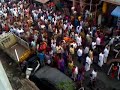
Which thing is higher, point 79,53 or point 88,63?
point 79,53

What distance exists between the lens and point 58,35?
1555 cm

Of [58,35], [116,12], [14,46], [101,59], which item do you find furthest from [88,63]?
[14,46]

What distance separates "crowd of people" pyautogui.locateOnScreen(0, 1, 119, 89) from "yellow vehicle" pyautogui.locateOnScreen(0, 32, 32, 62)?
1.71 feet

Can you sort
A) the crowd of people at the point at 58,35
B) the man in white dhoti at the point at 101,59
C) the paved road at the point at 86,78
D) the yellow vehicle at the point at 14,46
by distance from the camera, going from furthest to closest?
1. the yellow vehicle at the point at 14,46
2. the crowd of people at the point at 58,35
3. the man in white dhoti at the point at 101,59
4. the paved road at the point at 86,78

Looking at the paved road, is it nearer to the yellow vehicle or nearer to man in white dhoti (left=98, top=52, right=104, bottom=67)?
man in white dhoti (left=98, top=52, right=104, bottom=67)

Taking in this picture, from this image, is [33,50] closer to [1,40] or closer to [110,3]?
[1,40]

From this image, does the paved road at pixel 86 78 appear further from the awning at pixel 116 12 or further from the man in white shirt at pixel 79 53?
the awning at pixel 116 12

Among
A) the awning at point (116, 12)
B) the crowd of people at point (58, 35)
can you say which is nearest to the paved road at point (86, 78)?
the crowd of people at point (58, 35)

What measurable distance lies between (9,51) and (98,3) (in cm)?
844

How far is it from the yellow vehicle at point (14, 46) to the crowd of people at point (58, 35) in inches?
20.5

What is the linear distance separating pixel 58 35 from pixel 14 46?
3523 millimetres

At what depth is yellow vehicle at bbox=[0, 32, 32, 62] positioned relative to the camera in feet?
47.8

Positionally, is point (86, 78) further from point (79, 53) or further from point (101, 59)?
point (79, 53)

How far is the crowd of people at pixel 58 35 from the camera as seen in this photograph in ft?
43.8
